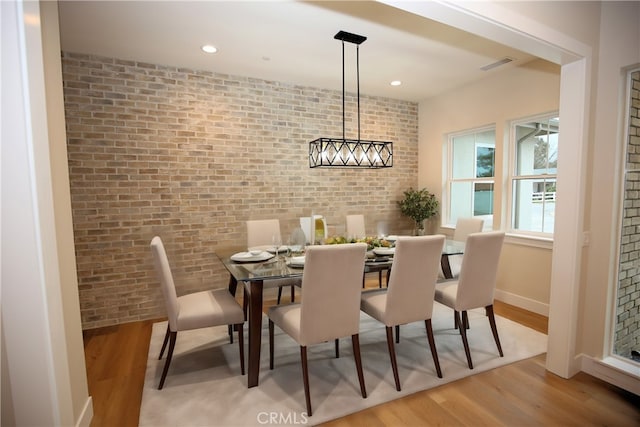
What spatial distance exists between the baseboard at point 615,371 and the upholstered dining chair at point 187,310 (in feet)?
8.23

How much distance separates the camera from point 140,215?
3.43 metres

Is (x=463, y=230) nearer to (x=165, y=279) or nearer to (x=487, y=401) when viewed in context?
(x=487, y=401)

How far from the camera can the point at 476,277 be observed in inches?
97.3

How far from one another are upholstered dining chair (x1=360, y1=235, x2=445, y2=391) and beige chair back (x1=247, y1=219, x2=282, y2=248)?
5.04ft

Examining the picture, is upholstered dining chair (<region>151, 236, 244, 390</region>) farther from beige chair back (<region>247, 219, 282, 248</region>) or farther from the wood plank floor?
beige chair back (<region>247, 219, 282, 248</region>)

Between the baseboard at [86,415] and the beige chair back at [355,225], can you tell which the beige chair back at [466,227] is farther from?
the baseboard at [86,415]

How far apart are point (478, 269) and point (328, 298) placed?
48.8 inches

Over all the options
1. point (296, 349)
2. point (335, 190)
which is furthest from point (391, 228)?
point (296, 349)

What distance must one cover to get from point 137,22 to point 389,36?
2.11 meters

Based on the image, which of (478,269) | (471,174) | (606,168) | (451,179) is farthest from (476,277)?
(451,179)

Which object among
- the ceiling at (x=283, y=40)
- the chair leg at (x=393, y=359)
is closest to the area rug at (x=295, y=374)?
the chair leg at (x=393, y=359)

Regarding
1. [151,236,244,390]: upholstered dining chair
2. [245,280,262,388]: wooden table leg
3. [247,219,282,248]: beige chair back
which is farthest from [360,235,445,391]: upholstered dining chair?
[247,219,282,248]: beige chair back

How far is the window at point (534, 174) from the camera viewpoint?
349 centimetres

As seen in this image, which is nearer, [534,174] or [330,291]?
[330,291]
